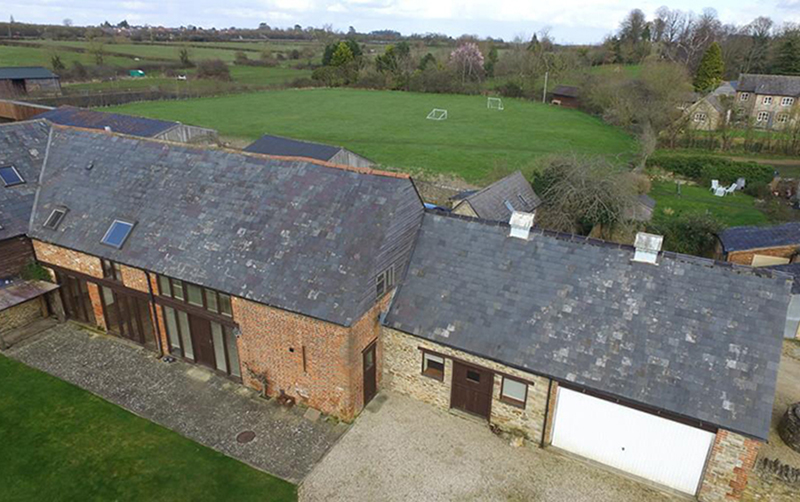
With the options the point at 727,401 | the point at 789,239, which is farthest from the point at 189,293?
the point at 789,239

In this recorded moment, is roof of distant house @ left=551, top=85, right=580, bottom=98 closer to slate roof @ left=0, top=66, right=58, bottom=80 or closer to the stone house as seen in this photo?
the stone house

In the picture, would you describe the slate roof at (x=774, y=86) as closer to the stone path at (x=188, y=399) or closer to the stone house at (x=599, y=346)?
the stone house at (x=599, y=346)

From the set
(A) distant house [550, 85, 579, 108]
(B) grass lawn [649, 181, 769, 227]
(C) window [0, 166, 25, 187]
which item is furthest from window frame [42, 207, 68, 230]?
(A) distant house [550, 85, 579, 108]

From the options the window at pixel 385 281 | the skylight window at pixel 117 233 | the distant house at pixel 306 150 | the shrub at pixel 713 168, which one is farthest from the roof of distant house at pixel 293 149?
the shrub at pixel 713 168

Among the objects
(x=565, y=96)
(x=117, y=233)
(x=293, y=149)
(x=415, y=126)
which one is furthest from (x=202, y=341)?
(x=565, y=96)

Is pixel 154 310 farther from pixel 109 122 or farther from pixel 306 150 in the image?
pixel 109 122

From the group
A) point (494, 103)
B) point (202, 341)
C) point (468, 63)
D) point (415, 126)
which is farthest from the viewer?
point (468, 63)
